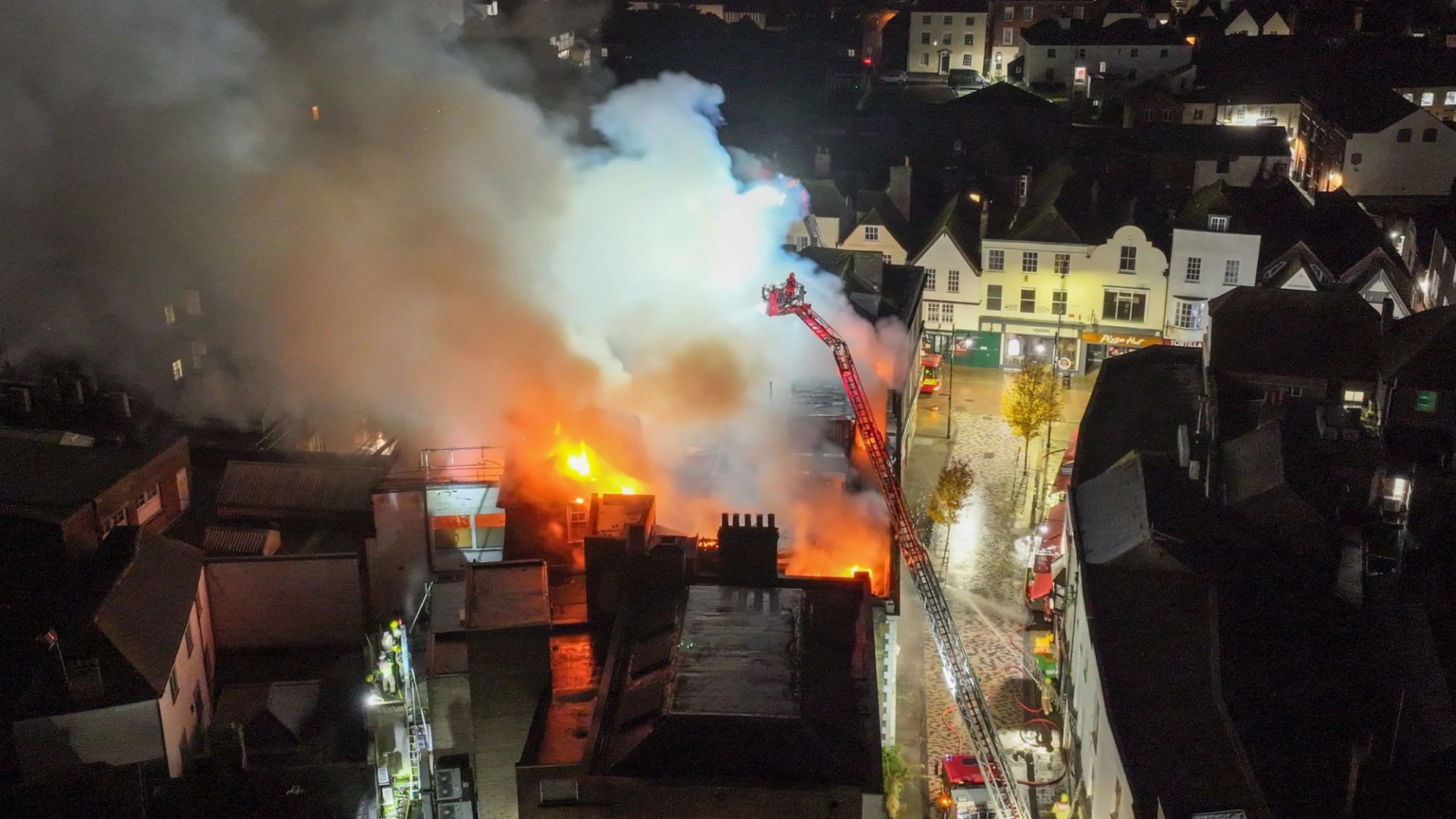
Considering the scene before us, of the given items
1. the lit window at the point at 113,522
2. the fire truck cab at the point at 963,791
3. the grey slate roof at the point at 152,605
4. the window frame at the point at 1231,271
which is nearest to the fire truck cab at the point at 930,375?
the window frame at the point at 1231,271

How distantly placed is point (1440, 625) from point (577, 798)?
1116 centimetres

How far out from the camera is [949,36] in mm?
57719

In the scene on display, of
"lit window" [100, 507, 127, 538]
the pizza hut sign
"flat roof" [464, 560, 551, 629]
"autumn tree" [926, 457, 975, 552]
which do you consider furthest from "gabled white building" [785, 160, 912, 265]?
"flat roof" [464, 560, 551, 629]

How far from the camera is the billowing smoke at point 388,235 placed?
2658cm

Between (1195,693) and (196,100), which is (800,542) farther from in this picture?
(196,100)

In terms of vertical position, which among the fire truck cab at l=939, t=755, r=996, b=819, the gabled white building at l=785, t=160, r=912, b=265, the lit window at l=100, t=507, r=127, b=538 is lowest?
the fire truck cab at l=939, t=755, r=996, b=819

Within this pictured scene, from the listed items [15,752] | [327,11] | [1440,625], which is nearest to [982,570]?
[1440,625]

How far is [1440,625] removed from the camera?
16.3 metres

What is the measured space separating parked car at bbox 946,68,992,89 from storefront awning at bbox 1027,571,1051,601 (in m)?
37.6

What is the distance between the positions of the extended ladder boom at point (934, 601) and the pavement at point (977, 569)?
2.22 ft

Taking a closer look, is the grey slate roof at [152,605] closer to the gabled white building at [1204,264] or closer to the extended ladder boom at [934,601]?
the extended ladder boom at [934,601]

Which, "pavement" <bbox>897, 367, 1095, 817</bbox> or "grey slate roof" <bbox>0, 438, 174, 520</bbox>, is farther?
"grey slate roof" <bbox>0, 438, 174, 520</bbox>

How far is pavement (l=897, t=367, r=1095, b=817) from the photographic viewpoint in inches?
727

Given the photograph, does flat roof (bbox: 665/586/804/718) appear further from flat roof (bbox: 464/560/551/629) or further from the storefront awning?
the storefront awning
